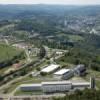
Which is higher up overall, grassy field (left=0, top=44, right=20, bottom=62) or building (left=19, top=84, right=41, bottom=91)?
building (left=19, top=84, right=41, bottom=91)

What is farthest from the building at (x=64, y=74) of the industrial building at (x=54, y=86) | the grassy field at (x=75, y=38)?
the grassy field at (x=75, y=38)

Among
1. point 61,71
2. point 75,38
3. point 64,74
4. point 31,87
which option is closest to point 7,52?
point 61,71

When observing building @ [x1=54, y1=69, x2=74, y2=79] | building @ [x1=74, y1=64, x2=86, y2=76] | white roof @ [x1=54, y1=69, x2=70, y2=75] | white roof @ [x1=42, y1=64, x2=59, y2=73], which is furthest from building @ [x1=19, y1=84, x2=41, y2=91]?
building @ [x1=74, y1=64, x2=86, y2=76]

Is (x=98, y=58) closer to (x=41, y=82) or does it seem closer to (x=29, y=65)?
(x=29, y=65)

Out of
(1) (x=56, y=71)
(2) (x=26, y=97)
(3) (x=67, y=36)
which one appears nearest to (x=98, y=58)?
(1) (x=56, y=71)

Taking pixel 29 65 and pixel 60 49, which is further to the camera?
pixel 60 49

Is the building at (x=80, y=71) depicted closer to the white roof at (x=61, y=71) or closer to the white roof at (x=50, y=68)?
the white roof at (x=61, y=71)

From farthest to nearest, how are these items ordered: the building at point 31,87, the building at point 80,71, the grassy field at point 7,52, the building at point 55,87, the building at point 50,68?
1. the grassy field at point 7,52
2. the building at point 50,68
3. the building at point 80,71
4. the building at point 31,87
5. the building at point 55,87

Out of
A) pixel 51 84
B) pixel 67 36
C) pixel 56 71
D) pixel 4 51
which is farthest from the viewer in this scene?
pixel 67 36

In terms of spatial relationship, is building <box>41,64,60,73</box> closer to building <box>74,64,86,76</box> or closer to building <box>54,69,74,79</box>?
building <box>54,69,74,79</box>

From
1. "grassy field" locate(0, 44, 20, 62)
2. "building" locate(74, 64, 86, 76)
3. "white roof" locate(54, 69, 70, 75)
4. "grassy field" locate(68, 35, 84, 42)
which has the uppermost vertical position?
"white roof" locate(54, 69, 70, 75)

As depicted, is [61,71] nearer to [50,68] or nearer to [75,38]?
[50,68]
